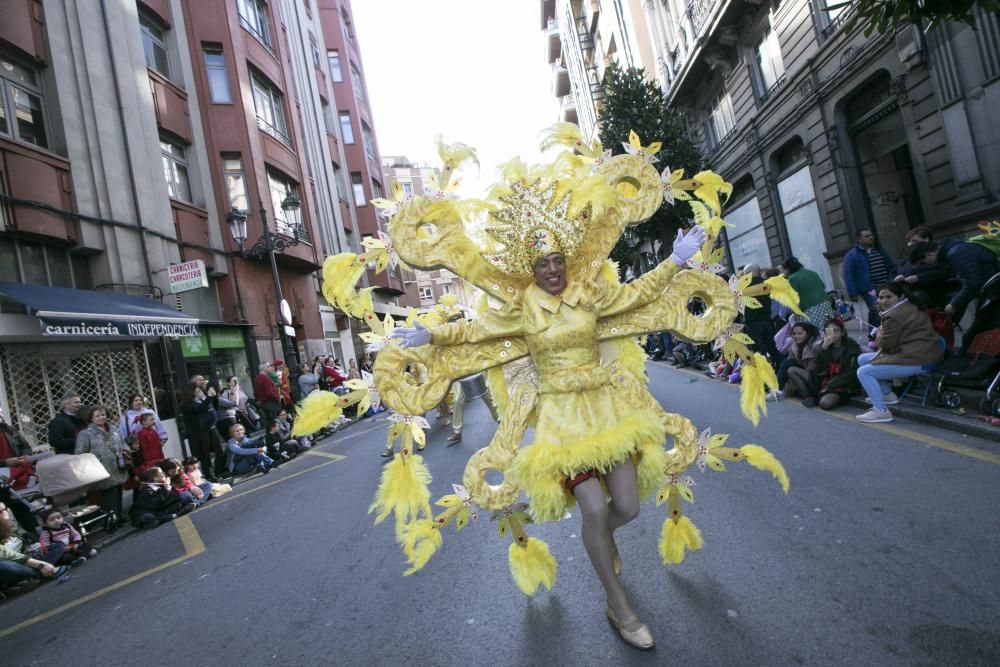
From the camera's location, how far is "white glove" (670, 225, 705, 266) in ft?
10.5

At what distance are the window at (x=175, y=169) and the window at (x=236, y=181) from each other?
117 centimetres

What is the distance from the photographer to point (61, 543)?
20.2 feet

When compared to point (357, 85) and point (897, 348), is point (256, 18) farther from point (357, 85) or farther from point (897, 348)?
point (897, 348)

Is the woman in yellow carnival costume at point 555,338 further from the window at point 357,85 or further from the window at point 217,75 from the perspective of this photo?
the window at point 357,85

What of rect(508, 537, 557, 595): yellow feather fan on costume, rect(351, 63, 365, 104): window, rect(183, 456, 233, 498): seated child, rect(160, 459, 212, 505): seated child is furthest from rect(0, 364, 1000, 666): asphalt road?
rect(351, 63, 365, 104): window

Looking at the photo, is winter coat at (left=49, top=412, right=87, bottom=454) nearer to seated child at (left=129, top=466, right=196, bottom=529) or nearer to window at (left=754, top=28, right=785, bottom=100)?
seated child at (left=129, top=466, right=196, bottom=529)

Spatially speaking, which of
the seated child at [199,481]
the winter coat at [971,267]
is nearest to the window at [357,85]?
the seated child at [199,481]

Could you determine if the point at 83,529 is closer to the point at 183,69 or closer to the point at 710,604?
the point at 710,604

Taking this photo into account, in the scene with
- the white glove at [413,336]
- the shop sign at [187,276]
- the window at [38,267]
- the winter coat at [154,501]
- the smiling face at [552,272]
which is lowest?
the winter coat at [154,501]

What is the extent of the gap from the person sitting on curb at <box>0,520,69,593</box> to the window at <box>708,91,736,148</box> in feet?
67.5

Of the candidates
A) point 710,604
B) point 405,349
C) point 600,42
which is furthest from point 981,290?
point 600,42

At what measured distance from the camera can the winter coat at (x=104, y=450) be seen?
7.50 meters

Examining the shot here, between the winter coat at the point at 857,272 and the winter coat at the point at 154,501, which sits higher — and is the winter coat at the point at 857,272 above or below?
above

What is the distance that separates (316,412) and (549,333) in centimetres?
127
